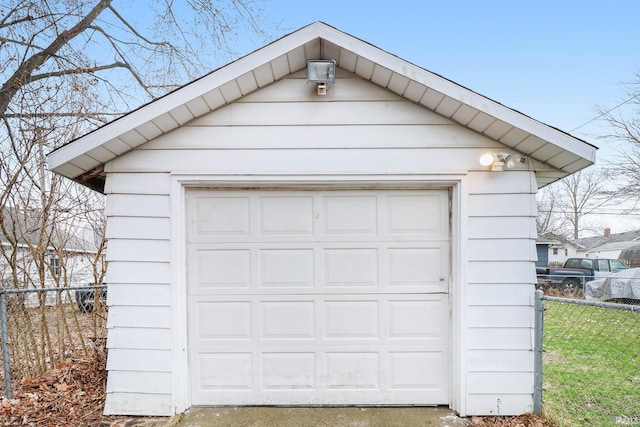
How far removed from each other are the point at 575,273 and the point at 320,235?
44.5 feet

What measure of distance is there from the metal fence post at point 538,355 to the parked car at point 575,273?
35.1ft

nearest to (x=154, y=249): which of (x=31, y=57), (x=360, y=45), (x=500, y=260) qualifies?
(x=360, y=45)

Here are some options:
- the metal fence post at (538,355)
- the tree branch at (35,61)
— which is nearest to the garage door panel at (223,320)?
the metal fence post at (538,355)

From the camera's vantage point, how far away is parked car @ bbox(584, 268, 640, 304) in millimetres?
9555

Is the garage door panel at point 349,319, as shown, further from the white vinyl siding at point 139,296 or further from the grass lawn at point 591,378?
the grass lawn at point 591,378

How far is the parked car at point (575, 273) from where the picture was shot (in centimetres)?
1206

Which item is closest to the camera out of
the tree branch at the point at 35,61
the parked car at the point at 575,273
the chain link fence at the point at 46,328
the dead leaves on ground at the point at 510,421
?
the dead leaves on ground at the point at 510,421

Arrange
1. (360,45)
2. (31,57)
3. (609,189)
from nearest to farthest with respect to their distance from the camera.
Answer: (360,45) < (31,57) < (609,189)

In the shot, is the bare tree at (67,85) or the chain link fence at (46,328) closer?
the chain link fence at (46,328)

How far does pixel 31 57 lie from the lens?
194 inches

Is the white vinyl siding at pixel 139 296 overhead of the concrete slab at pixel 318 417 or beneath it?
overhead

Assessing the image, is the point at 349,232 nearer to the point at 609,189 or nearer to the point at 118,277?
the point at 118,277

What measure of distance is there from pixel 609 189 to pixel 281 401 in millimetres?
17389

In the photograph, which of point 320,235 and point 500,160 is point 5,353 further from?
point 500,160
